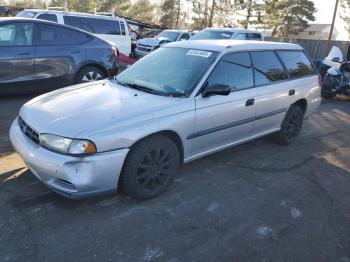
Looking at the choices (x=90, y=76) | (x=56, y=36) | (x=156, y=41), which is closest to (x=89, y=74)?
(x=90, y=76)

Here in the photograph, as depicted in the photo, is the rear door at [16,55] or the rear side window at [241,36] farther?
the rear side window at [241,36]

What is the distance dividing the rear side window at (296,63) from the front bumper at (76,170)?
10.6ft

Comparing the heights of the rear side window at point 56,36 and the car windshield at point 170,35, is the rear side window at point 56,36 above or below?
above

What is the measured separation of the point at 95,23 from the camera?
12.0m

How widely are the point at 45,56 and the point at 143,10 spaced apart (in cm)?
4686

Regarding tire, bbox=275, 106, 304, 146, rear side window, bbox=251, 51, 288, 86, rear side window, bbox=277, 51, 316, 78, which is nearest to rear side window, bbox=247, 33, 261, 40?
rear side window, bbox=277, 51, 316, 78

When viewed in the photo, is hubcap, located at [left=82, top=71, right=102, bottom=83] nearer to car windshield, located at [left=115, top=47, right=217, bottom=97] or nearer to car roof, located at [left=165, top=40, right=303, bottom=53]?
car windshield, located at [left=115, top=47, right=217, bottom=97]

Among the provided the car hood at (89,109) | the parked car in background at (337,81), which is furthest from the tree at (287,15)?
the car hood at (89,109)

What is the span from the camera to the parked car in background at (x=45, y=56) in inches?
262

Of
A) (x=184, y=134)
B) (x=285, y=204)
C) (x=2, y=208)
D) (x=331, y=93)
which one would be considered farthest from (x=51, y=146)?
(x=331, y=93)

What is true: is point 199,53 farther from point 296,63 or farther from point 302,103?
point 302,103

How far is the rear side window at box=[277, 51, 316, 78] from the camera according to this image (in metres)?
5.54

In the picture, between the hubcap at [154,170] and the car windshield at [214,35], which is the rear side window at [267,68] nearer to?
the hubcap at [154,170]

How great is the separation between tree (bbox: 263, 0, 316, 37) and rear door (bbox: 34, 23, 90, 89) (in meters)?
37.9
